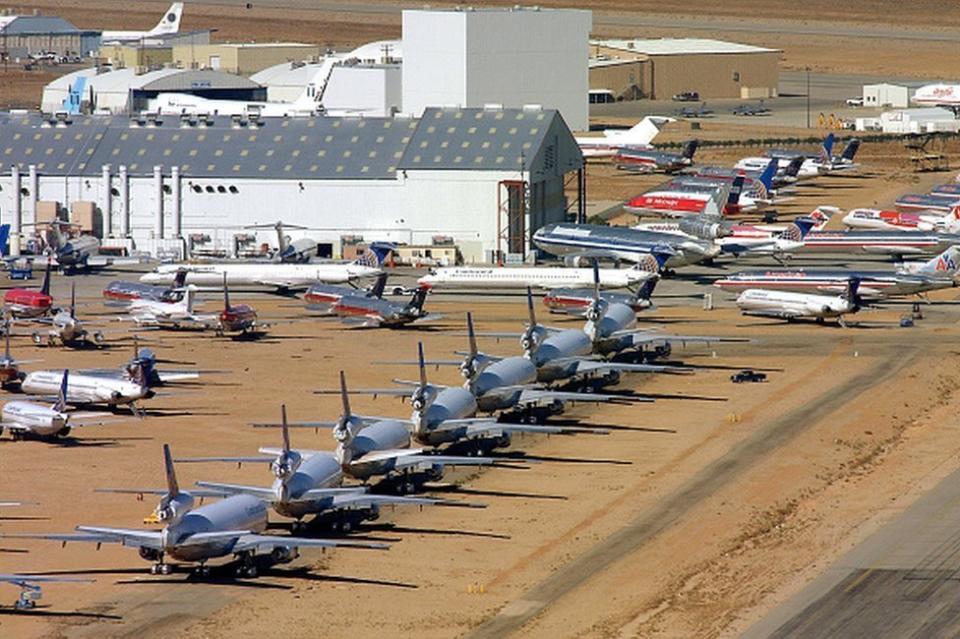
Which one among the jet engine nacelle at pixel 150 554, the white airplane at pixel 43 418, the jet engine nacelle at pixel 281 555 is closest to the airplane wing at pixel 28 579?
the jet engine nacelle at pixel 150 554

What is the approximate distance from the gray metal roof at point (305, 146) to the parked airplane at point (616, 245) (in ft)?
27.3

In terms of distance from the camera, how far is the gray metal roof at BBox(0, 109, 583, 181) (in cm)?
17612

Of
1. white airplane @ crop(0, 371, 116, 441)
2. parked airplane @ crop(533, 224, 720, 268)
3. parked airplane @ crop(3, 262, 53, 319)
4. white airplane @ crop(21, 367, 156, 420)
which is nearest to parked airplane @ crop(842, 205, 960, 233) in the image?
parked airplane @ crop(533, 224, 720, 268)

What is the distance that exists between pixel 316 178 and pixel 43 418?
250 ft

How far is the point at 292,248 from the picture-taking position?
167 meters

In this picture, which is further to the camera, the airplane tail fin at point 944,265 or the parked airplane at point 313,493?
the airplane tail fin at point 944,265

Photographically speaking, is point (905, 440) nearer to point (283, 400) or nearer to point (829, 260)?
point (283, 400)

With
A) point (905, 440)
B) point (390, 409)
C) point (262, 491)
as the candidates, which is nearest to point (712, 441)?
point (905, 440)

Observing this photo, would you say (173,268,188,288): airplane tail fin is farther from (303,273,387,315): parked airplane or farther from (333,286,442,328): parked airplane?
(333,286,442,328): parked airplane

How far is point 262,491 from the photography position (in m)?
85.1

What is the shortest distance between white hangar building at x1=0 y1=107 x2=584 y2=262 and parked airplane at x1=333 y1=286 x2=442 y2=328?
103 ft

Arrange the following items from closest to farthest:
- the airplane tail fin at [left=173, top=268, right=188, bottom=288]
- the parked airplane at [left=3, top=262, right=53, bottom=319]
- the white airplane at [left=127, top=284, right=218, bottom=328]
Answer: the white airplane at [left=127, top=284, right=218, bottom=328], the parked airplane at [left=3, top=262, right=53, bottom=319], the airplane tail fin at [left=173, top=268, right=188, bottom=288]

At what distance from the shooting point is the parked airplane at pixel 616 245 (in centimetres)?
16275

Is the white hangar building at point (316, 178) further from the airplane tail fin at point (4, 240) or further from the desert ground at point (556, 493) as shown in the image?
the desert ground at point (556, 493)
